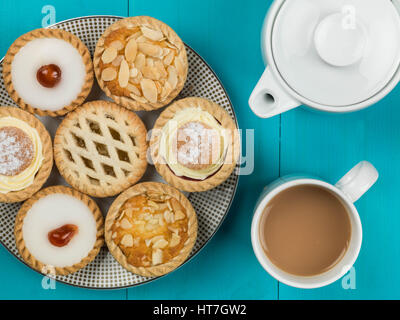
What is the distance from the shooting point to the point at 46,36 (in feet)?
3.33

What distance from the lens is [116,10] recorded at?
1.12 metres

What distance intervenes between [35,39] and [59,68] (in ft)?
0.26

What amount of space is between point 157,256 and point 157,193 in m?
0.13

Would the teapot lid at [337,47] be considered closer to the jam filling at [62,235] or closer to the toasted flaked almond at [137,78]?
the toasted flaked almond at [137,78]

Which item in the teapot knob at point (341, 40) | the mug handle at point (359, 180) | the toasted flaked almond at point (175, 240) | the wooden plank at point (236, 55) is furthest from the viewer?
the wooden plank at point (236, 55)

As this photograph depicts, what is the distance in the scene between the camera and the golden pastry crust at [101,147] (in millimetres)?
1035

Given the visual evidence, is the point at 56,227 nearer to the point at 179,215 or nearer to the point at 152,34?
the point at 179,215

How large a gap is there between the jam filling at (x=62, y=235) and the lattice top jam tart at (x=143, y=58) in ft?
→ 1.07

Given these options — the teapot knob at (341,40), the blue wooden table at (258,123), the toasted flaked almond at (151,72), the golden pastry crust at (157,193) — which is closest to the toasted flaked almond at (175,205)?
the golden pastry crust at (157,193)

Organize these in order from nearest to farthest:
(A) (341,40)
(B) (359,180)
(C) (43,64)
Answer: (A) (341,40) < (B) (359,180) < (C) (43,64)

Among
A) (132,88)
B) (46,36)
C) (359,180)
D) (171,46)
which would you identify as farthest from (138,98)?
(359,180)

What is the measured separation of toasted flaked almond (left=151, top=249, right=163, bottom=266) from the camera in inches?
39.9

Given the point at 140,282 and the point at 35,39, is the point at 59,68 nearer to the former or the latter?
the point at 35,39
